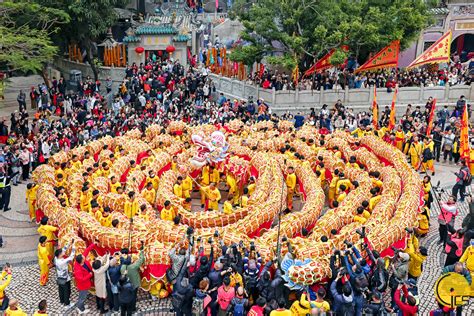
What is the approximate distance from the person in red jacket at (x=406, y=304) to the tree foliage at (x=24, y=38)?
15528 mm

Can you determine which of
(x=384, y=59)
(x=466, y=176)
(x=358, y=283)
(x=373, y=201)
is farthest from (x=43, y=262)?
(x=384, y=59)

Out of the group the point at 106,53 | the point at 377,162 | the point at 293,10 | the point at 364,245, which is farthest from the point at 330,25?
the point at 364,245

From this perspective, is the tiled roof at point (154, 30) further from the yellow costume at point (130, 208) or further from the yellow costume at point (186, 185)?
the yellow costume at point (130, 208)

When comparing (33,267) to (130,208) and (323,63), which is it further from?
(323,63)

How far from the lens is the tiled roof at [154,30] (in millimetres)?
33031

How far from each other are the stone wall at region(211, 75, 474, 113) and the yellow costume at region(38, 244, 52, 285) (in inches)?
630

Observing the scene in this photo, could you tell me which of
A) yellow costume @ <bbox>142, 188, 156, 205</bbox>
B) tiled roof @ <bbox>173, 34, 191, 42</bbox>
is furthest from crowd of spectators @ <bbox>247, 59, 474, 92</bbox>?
yellow costume @ <bbox>142, 188, 156, 205</bbox>

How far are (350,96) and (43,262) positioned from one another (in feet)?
60.9

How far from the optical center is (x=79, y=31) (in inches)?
1239

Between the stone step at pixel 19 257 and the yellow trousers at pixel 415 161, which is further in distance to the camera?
the yellow trousers at pixel 415 161

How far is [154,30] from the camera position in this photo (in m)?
33.1

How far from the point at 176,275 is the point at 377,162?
9.09m

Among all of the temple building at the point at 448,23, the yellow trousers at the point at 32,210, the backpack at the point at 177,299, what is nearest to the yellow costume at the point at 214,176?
the yellow trousers at the point at 32,210

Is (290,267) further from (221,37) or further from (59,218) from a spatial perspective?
(221,37)
